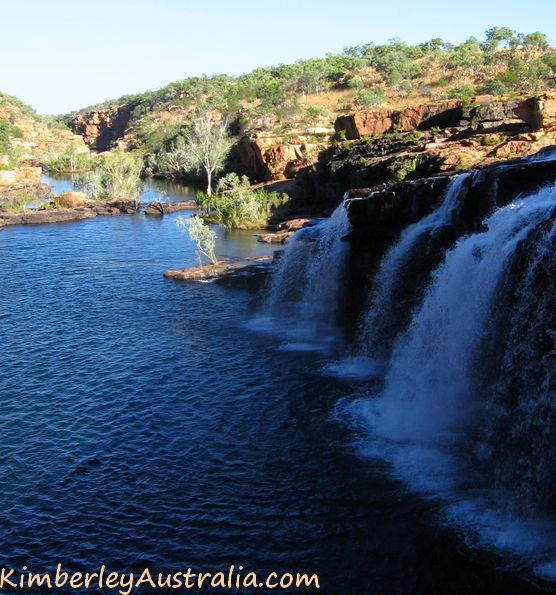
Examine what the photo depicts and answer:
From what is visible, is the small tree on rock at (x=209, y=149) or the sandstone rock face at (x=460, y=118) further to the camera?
the small tree on rock at (x=209, y=149)

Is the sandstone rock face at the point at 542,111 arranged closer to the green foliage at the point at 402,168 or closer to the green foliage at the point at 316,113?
the green foliage at the point at 402,168

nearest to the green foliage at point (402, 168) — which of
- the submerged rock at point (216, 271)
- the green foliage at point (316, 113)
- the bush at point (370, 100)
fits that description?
the submerged rock at point (216, 271)

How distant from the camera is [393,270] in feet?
102

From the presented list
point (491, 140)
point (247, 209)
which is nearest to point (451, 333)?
point (491, 140)

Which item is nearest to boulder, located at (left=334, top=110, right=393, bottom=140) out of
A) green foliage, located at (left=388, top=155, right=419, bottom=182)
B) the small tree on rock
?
green foliage, located at (left=388, top=155, right=419, bottom=182)

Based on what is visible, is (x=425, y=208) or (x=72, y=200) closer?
(x=425, y=208)

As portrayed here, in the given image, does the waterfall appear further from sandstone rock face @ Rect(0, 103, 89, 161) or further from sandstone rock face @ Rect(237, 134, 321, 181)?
→ sandstone rock face @ Rect(0, 103, 89, 161)

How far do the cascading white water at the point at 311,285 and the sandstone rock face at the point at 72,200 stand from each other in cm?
5049

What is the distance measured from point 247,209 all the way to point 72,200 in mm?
30463

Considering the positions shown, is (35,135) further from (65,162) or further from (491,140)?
(491,140)

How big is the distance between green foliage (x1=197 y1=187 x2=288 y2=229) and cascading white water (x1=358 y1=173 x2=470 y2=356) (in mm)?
36023

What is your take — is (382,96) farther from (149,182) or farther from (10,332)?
(10,332)

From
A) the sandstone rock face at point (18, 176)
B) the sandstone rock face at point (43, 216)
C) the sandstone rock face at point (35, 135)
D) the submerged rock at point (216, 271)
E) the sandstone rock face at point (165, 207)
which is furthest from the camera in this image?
the sandstone rock face at point (35, 135)

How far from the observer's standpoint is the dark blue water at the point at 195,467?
16531mm
